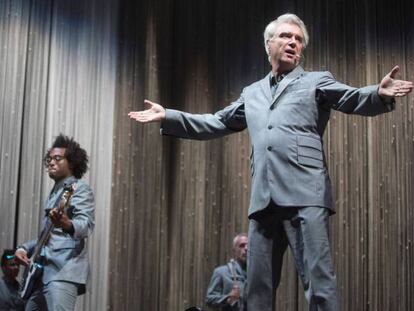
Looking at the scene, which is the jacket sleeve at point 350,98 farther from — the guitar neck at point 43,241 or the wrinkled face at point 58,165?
the wrinkled face at point 58,165

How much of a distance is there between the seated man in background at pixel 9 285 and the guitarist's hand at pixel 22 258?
0.96 m

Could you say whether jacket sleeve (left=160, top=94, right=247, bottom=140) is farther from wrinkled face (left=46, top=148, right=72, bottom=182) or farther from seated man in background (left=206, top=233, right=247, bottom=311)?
seated man in background (left=206, top=233, right=247, bottom=311)

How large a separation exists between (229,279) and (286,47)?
10.3 ft

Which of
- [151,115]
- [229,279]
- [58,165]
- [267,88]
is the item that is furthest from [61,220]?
[229,279]

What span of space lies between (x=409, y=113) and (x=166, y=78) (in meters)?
2.22

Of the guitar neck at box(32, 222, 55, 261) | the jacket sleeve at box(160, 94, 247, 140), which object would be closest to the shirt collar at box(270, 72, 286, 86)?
the jacket sleeve at box(160, 94, 247, 140)

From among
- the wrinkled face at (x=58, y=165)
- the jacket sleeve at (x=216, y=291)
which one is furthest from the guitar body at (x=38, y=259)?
the jacket sleeve at (x=216, y=291)

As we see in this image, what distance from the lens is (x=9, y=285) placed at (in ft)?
17.3

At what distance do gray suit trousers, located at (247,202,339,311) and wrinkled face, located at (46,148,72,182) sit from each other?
1.91 metres

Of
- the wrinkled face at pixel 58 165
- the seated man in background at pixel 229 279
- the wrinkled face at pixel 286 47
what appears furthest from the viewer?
the seated man in background at pixel 229 279

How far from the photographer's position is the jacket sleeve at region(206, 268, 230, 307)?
579 centimetres

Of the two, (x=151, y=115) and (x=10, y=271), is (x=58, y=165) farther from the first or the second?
(x=151, y=115)

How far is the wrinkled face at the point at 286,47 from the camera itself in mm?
3115

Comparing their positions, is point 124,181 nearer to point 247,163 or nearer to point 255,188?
point 247,163
